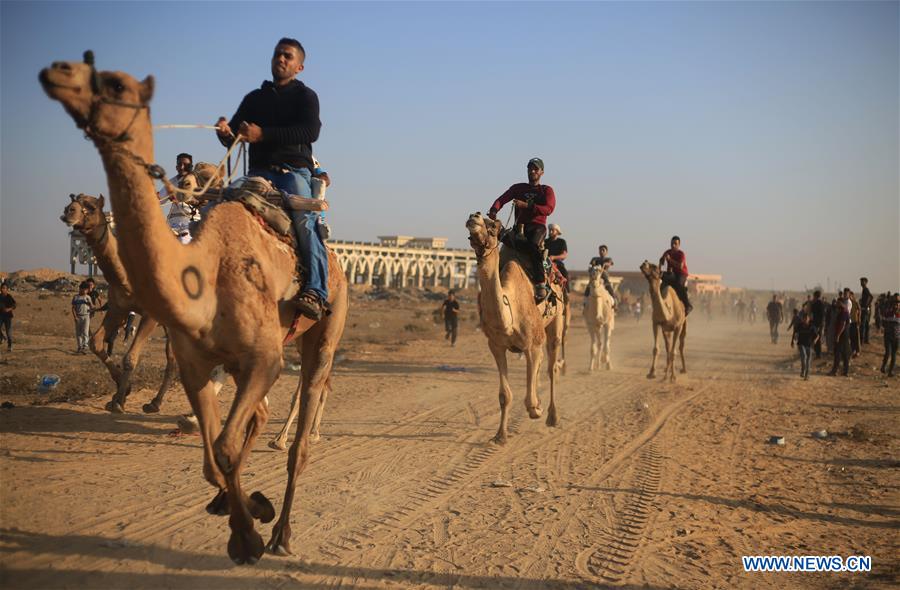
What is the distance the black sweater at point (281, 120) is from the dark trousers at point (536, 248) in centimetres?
616

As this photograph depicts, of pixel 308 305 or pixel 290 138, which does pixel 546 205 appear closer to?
pixel 290 138

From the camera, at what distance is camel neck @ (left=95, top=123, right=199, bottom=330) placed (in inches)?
168

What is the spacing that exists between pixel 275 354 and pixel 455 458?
4.74m

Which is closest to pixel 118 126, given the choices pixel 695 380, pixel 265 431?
pixel 265 431

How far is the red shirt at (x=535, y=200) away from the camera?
1207 centimetres

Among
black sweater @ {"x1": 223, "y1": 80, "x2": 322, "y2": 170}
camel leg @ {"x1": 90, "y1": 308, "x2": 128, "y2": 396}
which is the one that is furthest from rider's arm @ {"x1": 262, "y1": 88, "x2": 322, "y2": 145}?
camel leg @ {"x1": 90, "y1": 308, "x2": 128, "y2": 396}

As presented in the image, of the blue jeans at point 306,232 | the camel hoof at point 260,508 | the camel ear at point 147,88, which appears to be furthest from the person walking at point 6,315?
the camel ear at point 147,88

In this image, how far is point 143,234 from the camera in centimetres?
438

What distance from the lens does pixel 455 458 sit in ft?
30.9

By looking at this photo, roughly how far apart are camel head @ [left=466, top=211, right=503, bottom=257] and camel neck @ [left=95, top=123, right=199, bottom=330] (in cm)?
571

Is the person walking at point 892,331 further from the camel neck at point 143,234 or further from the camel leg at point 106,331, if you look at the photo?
the camel neck at point 143,234

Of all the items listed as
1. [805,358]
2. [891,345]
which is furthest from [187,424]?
[891,345]

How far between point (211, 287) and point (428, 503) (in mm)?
3576

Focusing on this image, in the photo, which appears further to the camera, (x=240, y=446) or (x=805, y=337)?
(x=805, y=337)
